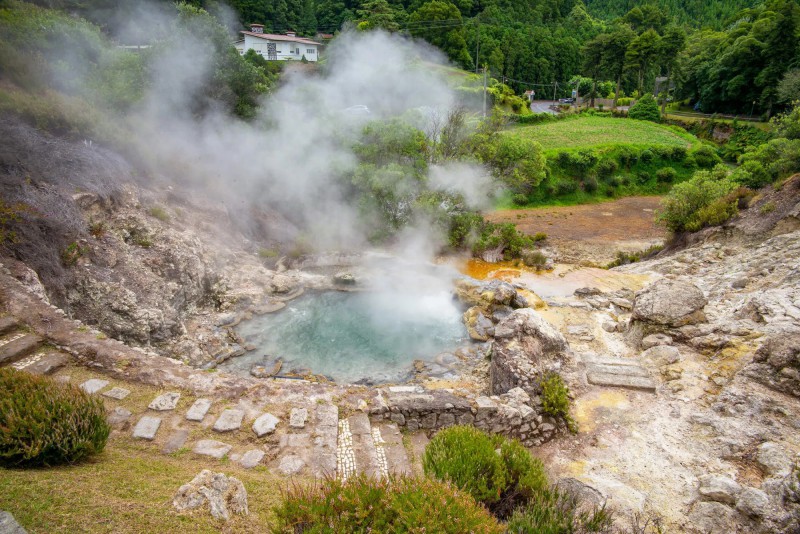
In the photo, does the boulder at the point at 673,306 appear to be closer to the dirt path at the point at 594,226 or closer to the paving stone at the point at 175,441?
the dirt path at the point at 594,226

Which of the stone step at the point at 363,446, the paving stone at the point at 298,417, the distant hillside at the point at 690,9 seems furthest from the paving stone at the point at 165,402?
the distant hillside at the point at 690,9

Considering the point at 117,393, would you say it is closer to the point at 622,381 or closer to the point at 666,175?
the point at 622,381

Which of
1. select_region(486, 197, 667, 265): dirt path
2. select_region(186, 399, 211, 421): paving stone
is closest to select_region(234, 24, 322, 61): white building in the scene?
select_region(486, 197, 667, 265): dirt path

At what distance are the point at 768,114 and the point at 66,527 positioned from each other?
42.9 m

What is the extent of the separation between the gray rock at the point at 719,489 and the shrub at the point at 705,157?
1103 inches

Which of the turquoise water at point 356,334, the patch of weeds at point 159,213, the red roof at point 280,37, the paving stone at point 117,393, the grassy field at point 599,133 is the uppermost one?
the red roof at point 280,37

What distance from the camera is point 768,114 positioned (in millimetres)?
32125

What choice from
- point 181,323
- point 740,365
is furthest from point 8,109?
point 740,365

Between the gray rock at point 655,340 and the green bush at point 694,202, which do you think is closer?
the gray rock at point 655,340

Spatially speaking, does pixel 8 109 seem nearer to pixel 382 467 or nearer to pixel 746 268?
pixel 382 467

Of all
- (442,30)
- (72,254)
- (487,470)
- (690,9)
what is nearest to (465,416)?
(487,470)

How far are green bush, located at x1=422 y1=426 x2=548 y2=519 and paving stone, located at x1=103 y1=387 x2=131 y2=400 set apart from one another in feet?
13.2

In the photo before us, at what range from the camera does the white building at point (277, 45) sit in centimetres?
3309

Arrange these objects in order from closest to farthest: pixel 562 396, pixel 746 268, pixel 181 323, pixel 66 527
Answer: pixel 66 527, pixel 562 396, pixel 181 323, pixel 746 268
